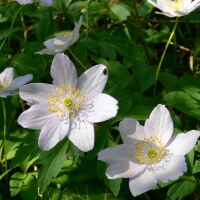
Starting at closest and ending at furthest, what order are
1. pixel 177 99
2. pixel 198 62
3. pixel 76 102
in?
pixel 76 102 < pixel 177 99 < pixel 198 62

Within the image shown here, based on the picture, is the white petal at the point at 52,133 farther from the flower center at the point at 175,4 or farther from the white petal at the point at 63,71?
the flower center at the point at 175,4

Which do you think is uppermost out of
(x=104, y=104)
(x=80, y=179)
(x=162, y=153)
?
(x=104, y=104)

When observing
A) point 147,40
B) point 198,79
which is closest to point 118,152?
point 198,79

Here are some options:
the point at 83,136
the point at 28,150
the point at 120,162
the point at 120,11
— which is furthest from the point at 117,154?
the point at 120,11

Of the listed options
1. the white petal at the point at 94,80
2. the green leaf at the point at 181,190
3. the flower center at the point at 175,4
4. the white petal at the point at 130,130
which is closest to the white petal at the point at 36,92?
the white petal at the point at 94,80

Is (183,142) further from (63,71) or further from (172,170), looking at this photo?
(63,71)

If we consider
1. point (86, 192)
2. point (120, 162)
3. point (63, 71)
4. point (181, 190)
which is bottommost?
point (86, 192)

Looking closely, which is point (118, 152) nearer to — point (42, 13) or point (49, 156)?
point (49, 156)
